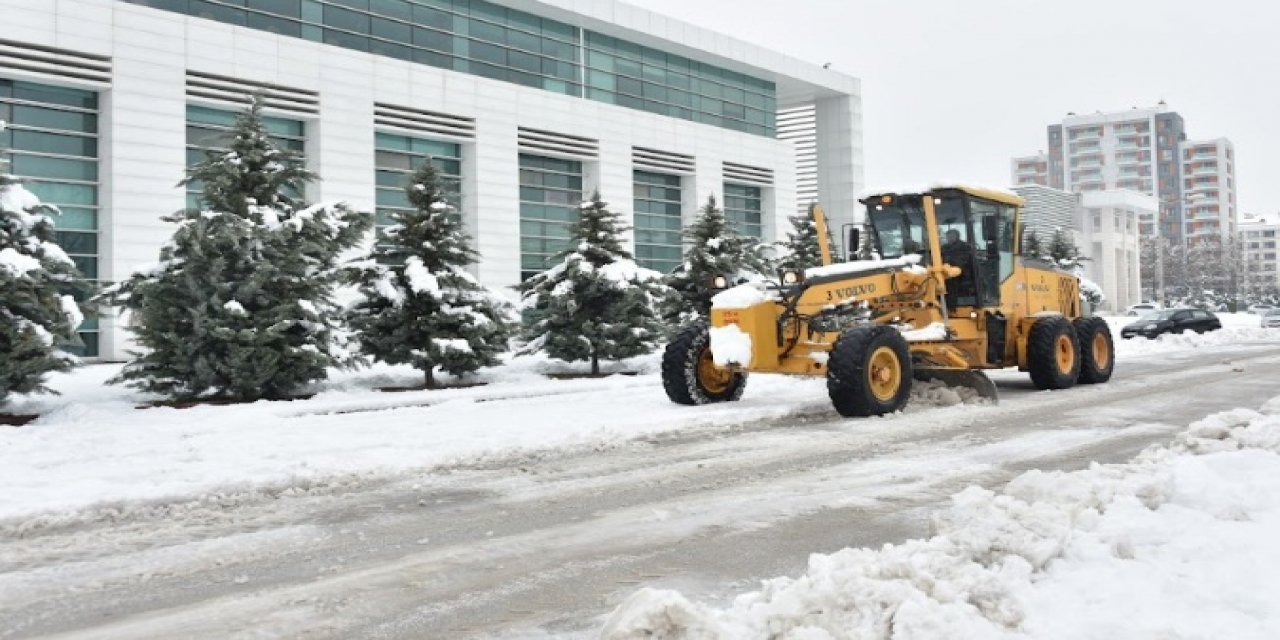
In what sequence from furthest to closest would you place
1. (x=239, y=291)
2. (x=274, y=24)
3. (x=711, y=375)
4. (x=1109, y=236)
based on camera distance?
(x=1109, y=236), (x=274, y=24), (x=239, y=291), (x=711, y=375)

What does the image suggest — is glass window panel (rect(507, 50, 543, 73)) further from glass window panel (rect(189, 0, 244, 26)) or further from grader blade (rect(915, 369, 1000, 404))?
grader blade (rect(915, 369, 1000, 404))

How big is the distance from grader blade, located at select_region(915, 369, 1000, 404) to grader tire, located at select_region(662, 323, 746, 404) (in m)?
2.59

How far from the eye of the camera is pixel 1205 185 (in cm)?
14725

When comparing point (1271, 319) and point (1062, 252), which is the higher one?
point (1062, 252)

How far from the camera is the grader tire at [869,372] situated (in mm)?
10375

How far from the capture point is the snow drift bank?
333cm

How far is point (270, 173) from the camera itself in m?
16.5

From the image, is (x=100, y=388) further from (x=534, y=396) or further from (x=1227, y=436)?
(x=1227, y=436)

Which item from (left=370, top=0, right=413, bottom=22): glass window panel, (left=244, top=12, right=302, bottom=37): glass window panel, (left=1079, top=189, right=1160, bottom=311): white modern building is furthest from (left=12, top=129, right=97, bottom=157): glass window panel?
(left=1079, top=189, right=1160, bottom=311): white modern building

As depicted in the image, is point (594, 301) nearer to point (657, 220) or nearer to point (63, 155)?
point (63, 155)

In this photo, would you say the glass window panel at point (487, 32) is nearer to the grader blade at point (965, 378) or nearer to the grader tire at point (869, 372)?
the grader blade at point (965, 378)

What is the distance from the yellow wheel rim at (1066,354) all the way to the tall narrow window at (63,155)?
2178cm

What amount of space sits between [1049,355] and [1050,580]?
10.8 meters

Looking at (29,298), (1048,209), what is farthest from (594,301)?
(1048,209)
